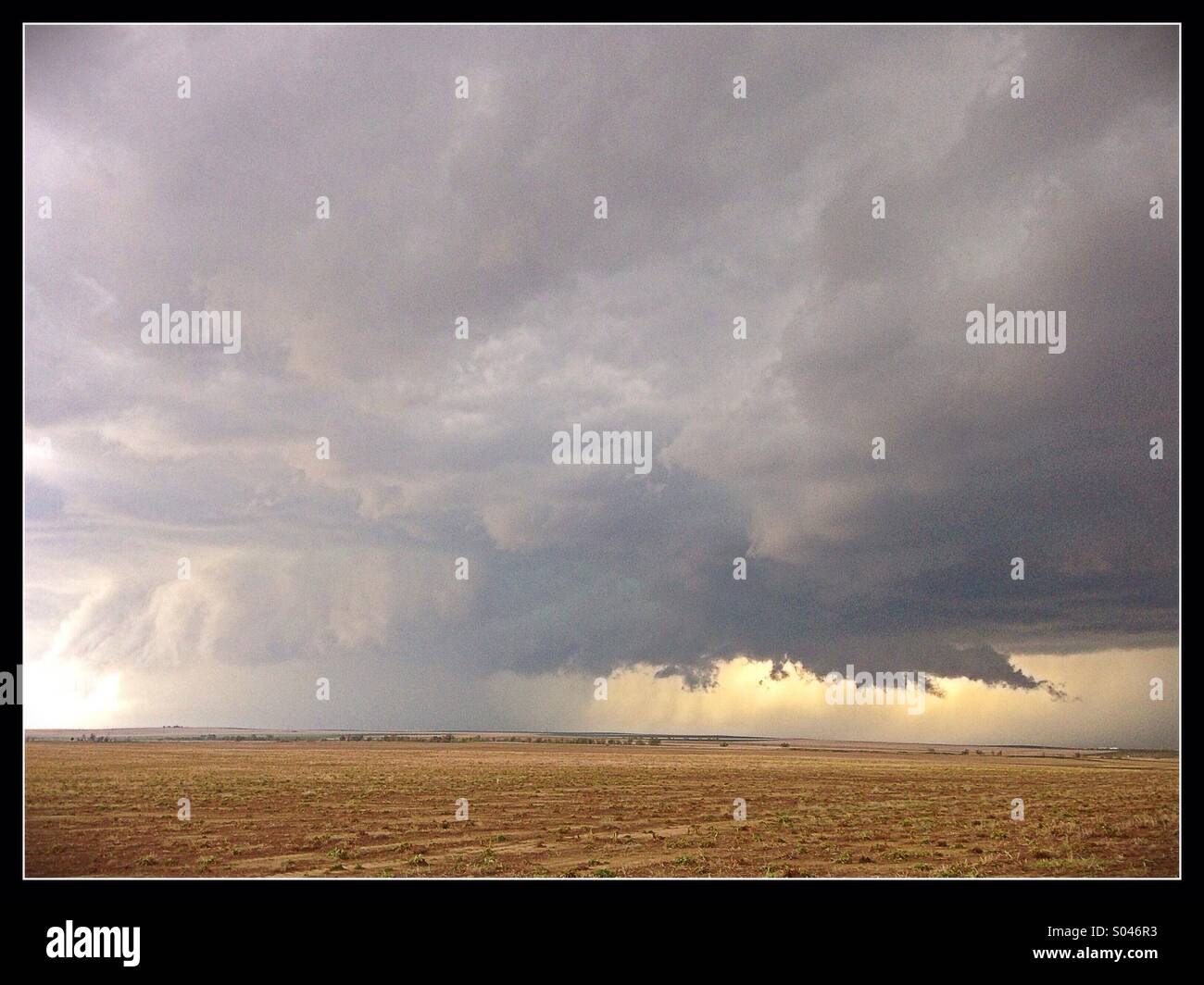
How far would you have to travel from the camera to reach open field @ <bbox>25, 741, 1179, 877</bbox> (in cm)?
2897

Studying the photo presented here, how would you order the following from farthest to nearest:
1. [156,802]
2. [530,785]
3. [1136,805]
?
[530,785] → [1136,805] → [156,802]

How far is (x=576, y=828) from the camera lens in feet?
124

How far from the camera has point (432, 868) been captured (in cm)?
2844

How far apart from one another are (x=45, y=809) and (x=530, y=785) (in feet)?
101

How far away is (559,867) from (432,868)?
423cm

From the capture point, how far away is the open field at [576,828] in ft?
95.0

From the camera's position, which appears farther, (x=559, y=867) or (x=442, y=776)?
(x=442, y=776)

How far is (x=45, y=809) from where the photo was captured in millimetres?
43562

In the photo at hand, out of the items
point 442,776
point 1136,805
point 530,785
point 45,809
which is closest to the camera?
point 45,809

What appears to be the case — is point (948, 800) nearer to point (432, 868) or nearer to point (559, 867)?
point (559, 867)
